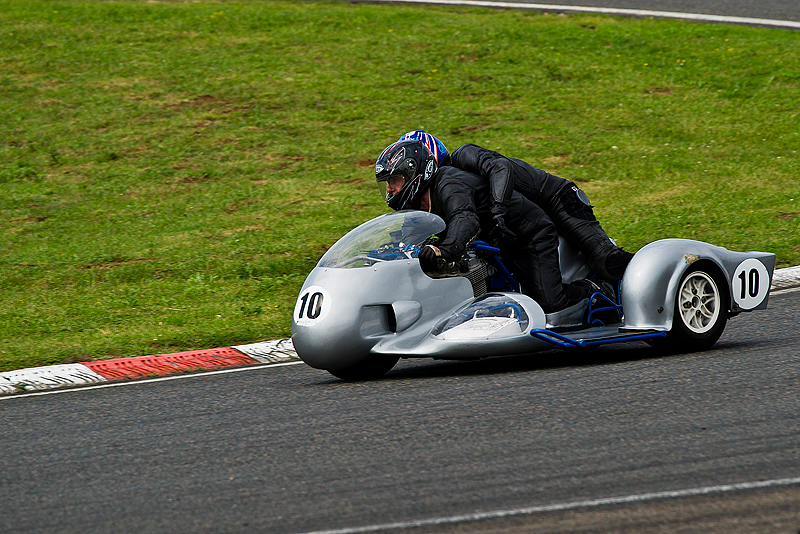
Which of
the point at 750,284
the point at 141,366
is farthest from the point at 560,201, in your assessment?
the point at 141,366

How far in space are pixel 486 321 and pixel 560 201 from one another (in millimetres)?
1239

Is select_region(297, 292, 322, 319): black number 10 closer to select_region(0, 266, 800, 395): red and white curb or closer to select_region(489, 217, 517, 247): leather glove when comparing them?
select_region(489, 217, 517, 247): leather glove

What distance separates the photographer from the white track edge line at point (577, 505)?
12.1 ft

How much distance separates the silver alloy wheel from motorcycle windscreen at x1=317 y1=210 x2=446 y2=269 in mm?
1605

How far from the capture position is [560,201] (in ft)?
22.9

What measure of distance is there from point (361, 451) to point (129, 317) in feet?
16.2

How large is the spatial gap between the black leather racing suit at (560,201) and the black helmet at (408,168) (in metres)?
0.25

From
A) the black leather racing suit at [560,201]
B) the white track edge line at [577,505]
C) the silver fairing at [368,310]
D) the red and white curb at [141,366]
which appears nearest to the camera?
the white track edge line at [577,505]

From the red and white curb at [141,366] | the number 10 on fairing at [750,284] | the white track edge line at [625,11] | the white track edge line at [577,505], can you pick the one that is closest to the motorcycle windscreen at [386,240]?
the red and white curb at [141,366]

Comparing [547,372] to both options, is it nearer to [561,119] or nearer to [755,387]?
[755,387]

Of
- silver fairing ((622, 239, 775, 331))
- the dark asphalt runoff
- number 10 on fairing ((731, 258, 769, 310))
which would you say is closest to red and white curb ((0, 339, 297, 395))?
the dark asphalt runoff

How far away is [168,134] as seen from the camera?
50.2ft

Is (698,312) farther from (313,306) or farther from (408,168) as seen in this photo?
(313,306)

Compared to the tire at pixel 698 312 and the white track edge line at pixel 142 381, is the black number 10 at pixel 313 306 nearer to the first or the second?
the white track edge line at pixel 142 381
